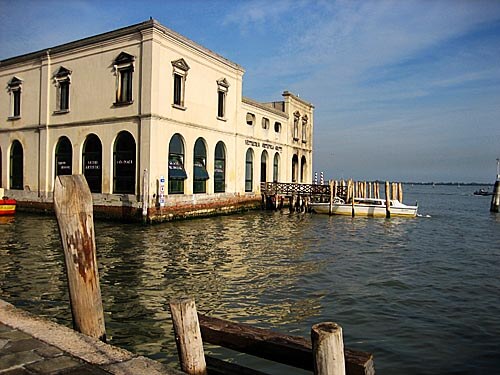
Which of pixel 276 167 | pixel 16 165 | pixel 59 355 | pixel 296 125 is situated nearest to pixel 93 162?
pixel 16 165

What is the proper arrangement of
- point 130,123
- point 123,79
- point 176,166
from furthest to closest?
point 176,166
point 123,79
point 130,123

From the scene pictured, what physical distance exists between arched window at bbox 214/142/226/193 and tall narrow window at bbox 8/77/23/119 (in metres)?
12.0

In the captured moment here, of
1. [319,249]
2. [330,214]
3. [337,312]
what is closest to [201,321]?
[337,312]

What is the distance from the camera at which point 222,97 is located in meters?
25.9

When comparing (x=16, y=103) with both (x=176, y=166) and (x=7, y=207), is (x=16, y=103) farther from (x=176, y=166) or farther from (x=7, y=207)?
(x=176, y=166)

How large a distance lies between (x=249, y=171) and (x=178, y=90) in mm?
9443

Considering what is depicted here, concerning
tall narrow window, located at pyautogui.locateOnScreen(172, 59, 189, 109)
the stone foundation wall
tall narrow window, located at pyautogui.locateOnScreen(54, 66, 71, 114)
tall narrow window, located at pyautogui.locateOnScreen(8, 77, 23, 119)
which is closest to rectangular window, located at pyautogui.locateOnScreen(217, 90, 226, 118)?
tall narrow window, located at pyautogui.locateOnScreen(172, 59, 189, 109)

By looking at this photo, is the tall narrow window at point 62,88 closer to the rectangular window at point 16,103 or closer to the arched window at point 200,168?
the rectangular window at point 16,103

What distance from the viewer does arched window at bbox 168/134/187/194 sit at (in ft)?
70.2

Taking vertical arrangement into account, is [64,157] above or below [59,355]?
above

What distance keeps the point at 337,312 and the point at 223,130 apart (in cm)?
1915

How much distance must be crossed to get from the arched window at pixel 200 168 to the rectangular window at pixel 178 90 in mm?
2450

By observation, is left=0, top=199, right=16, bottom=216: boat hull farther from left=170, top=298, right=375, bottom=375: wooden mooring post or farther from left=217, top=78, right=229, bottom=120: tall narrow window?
left=170, top=298, right=375, bottom=375: wooden mooring post

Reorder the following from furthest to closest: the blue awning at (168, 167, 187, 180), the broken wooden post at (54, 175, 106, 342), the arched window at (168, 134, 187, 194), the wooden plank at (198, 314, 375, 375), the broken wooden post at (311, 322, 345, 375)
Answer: the arched window at (168, 134, 187, 194), the blue awning at (168, 167, 187, 180), the broken wooden post at (54, 175, 106, 342), the wooden plank at (198, 314, 375, 375), the broken wooden post at (311, 322, 345, 375)
